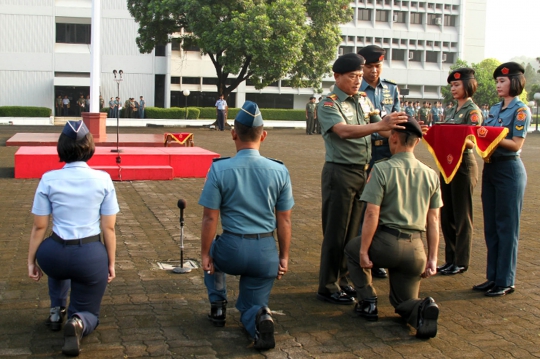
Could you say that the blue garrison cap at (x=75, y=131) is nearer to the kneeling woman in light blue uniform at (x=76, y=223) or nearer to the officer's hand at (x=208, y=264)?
the kneeling woman in light blue uniform at (x=76, y=223)

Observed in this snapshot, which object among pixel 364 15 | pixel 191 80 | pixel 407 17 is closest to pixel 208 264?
pixel 191 80

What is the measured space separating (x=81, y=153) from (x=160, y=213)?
5.55m

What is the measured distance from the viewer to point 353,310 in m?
5.48

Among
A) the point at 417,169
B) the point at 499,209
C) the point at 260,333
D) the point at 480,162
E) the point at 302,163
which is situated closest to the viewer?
Result: the point at 260,333

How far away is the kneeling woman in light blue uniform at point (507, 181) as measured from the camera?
597 cm

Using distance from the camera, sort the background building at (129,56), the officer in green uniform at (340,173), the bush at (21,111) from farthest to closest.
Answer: the background building at (129,56) → the bush at (21,111) → the officer in green uniform at (340,173)

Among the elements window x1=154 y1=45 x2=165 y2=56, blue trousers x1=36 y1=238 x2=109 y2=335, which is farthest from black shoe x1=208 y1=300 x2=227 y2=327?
window x1=154 y1=45 x2=165 y2=56

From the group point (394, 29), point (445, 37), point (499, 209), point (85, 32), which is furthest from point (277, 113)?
point (499, 209)

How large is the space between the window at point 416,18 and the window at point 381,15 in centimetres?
267

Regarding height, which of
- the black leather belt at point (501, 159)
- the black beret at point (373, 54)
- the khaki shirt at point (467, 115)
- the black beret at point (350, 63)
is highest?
the black beret at point (373, 54)

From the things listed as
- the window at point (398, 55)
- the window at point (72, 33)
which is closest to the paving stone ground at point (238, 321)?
the window at point (72, 33)

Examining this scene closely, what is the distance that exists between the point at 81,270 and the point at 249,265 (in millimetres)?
1076

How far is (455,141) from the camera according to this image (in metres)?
6.24

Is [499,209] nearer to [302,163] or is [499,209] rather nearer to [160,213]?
[160,213]
